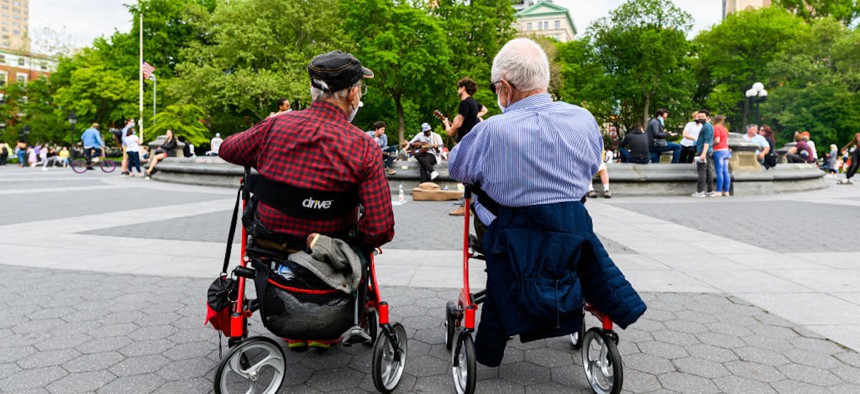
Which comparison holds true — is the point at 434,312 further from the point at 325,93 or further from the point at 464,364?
the point at 325,93

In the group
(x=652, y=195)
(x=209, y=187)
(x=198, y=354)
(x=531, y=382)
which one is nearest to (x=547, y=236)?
(x=531, y=382)

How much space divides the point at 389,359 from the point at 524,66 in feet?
5.05

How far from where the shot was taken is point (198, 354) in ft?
10.2

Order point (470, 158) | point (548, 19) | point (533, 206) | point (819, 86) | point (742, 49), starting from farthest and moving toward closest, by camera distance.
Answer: point (548, 19), point (742, 49), point (819, 86), point (470, 158), point (533, 206)

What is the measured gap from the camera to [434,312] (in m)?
3.90

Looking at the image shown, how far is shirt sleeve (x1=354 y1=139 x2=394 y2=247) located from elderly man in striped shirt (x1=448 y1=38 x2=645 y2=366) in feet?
1.38

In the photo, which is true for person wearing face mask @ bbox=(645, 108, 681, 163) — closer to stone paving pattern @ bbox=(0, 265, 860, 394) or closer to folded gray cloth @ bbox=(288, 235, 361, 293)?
stone paving pattern @ bbox=(0, 265, 860, 394)

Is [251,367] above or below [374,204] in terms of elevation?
below

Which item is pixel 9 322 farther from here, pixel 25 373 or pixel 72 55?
pixel 72 55

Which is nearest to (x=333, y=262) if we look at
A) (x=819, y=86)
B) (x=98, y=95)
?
(x=98, y=95)

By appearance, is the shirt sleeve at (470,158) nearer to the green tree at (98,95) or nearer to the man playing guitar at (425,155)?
the man playing guitar at (425,155)

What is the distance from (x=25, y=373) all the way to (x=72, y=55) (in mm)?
56951

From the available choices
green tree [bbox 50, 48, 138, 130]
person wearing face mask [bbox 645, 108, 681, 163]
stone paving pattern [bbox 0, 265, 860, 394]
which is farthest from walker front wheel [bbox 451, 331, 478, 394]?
green tree [bbox 50, 48, 138, 130]

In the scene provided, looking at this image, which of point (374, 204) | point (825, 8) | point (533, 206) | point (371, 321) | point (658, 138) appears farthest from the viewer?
point (825, 8)
